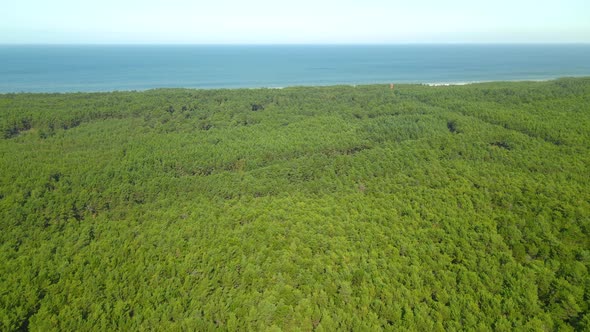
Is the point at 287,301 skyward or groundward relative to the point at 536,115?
groundward

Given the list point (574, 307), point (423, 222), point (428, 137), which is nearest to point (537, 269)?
point (574, 307)

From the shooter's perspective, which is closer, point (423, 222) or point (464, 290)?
point (464, 290)

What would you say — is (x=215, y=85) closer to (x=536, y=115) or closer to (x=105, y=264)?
(x=536, y=115)

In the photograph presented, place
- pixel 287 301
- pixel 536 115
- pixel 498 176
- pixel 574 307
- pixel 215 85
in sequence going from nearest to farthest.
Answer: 1. pixel 574 307
2. pixel 287 301
3. pixel 498 176
4. pixel 536 115
5. pixel 215 85

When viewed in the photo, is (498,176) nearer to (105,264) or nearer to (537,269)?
(537,269)

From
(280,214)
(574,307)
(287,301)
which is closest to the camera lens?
(574,307)

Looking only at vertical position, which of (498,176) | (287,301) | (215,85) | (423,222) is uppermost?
(215,85)
